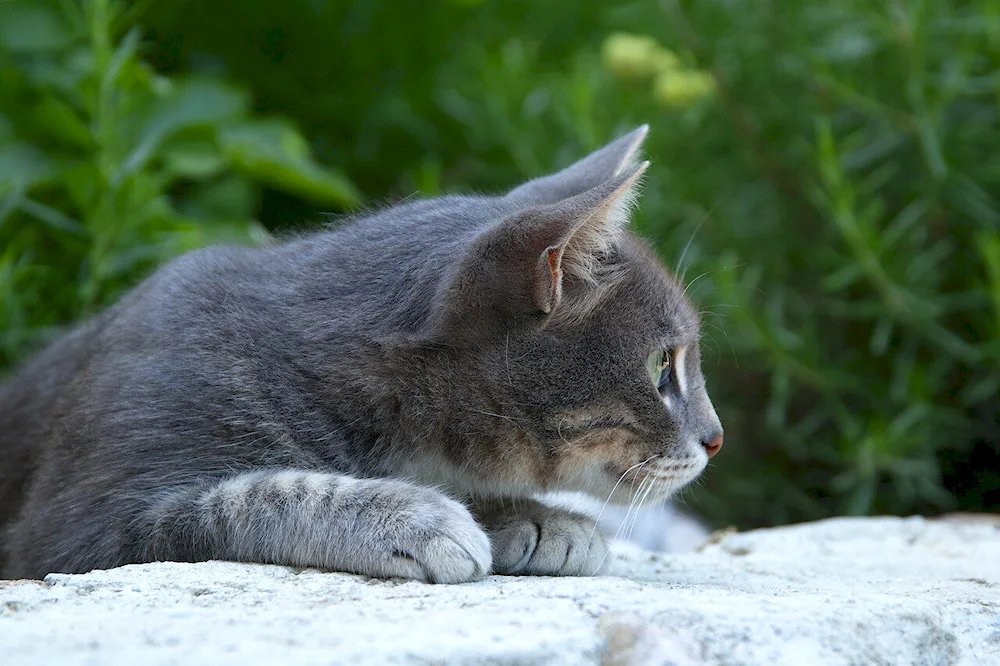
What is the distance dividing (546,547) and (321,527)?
0.47 metres

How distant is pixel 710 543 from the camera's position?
122 inches

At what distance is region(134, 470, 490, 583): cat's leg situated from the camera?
→ 1945 millimetres

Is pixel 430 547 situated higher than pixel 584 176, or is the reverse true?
pixel 584 176

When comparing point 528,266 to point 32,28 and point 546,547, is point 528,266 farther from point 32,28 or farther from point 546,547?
point 32,28

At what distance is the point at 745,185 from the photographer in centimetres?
429

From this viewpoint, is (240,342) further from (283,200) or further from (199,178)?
(283,200)

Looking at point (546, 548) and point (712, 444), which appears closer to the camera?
point (546, 548)

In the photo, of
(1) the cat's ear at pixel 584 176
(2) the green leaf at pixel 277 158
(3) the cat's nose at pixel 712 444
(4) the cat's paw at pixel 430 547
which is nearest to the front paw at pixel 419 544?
(4) the cat's paw at pixel 430 547

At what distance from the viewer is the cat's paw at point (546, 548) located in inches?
88.0

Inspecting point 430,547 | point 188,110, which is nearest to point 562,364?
point 430,547

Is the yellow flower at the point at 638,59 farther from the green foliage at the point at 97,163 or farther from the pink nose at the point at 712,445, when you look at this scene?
the pink nose at the point at 712,445

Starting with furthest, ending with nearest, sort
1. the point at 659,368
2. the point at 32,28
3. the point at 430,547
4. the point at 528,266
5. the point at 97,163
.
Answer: the point at 32,28 → the point at 97,163 → the point at 659,368 → the point at 528,266 → the point at 430,547

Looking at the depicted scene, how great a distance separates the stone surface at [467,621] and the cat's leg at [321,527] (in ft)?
0.15

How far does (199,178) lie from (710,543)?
7.77 feet
